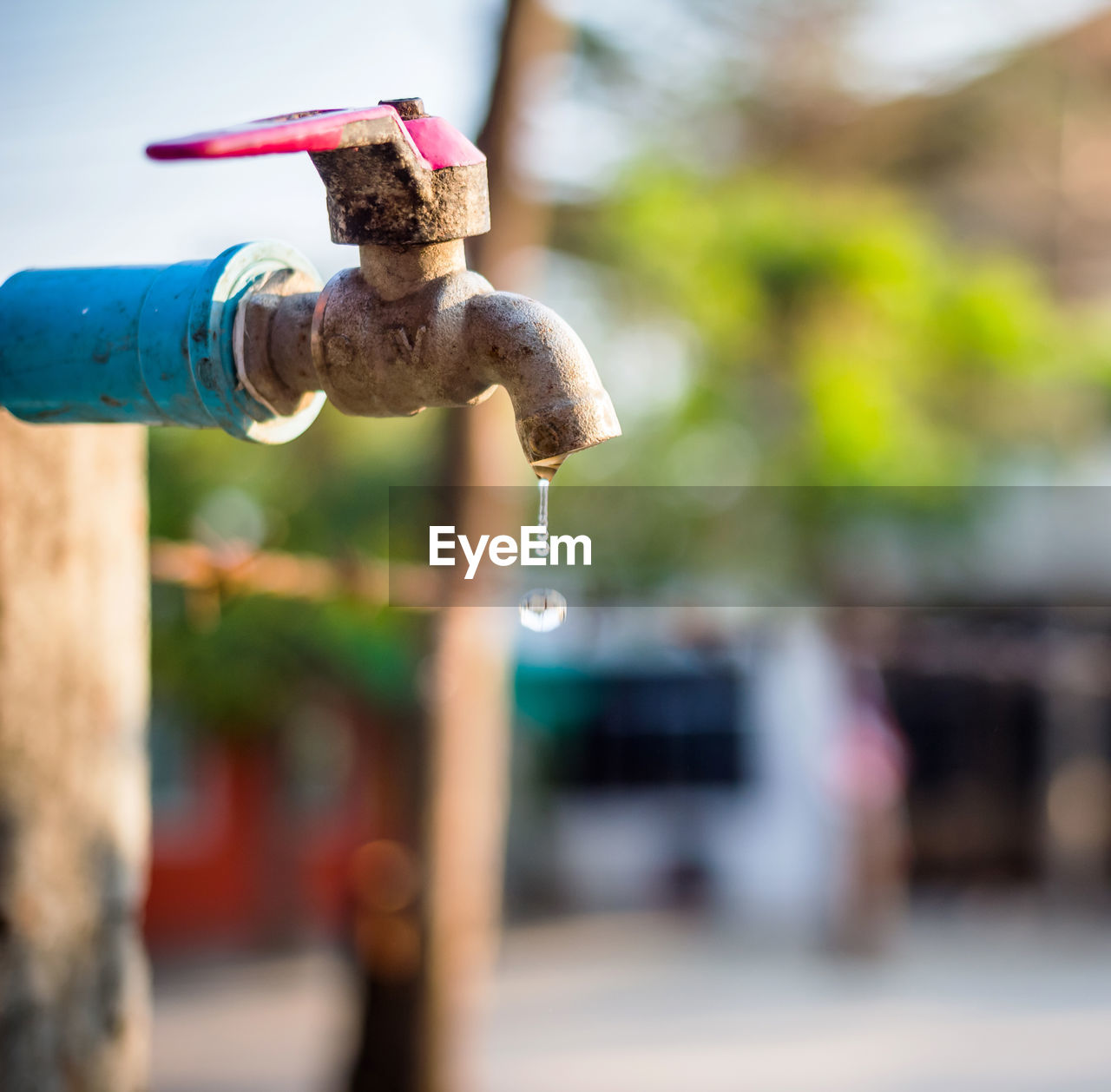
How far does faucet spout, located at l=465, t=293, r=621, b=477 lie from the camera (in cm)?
97

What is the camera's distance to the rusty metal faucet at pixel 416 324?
0.95 meters

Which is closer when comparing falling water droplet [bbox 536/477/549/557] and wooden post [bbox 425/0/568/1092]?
falling water droplet [bbox 536/477/549/557]

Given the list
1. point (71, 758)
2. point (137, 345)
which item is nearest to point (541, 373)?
point (137, 345)

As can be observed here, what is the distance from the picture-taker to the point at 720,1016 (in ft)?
21.5

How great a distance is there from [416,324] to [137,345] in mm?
260

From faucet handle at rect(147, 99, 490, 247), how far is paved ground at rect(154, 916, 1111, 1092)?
5.46m

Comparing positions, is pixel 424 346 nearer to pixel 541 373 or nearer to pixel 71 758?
pixel 541 373

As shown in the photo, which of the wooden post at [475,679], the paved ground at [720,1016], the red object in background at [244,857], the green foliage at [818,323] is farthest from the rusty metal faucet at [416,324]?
the red object in background at [244,857]

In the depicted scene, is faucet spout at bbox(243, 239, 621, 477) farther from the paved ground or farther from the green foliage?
the green foliage

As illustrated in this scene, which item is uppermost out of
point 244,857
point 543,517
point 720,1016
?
point 543,517

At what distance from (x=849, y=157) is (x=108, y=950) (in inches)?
326

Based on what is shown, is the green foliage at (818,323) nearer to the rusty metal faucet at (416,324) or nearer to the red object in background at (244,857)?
the red object in background at (244,857)

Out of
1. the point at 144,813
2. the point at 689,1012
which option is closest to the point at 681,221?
the point at 689,1012

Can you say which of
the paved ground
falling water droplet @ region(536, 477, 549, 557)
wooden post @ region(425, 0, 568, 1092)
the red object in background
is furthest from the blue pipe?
the red object in background
